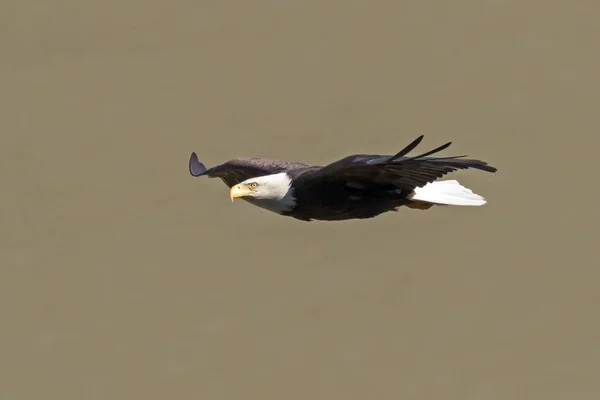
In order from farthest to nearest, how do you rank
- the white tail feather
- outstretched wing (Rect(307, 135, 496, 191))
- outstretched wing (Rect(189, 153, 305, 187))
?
outstretched wing (Rect(189, 153, 305, 187)), the white tail feather, outstretched wing (Rect(307, 135, 496, 191))

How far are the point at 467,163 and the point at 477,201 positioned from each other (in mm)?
1125

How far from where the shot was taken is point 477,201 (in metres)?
11.4

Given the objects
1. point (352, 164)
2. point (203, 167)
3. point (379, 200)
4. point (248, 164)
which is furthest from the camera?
point (203, 167)

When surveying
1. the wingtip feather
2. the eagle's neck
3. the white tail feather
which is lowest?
the white tail feather

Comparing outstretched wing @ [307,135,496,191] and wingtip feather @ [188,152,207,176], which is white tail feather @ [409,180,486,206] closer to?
outstretched wing @ [307,135,496,191]

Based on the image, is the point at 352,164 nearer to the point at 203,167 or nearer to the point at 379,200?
the point at 379,200

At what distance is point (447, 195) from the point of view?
11508 mm

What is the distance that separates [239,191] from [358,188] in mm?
1098

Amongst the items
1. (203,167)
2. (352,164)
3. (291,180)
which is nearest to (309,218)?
(291,180)

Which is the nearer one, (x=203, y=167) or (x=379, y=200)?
(x=379, y=200)

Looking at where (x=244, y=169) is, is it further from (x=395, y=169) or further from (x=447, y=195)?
(x=395, y=169)

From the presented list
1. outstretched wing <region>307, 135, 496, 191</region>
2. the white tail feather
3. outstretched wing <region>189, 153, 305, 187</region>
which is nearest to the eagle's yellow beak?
outstretched wing <region>307, 135, 496, 191</region>

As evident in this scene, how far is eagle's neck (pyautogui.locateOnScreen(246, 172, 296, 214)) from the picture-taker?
35.9 ft

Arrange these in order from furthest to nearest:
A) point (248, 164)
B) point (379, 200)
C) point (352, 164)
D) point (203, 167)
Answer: point (203, 167)
point (248, 164)
point (379, 200)
point (352, 164)
